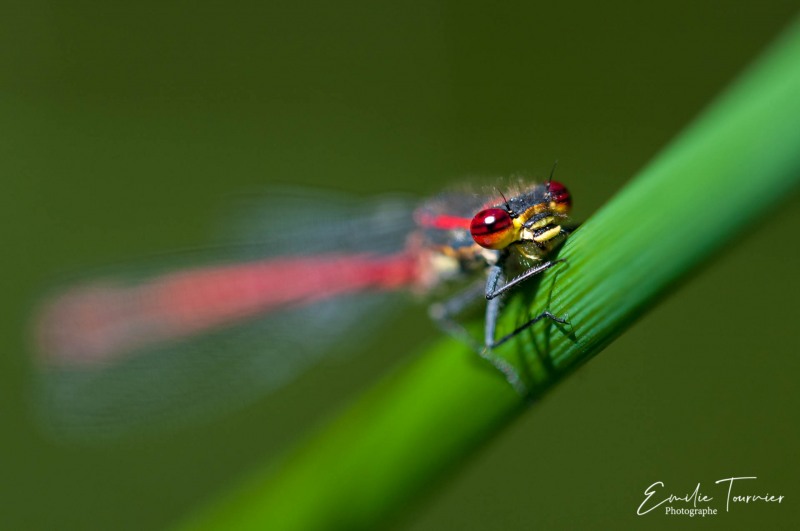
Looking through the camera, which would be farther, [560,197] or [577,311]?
[560,197]

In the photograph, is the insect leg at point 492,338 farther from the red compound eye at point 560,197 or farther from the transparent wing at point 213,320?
the transparent wing at point 213,320

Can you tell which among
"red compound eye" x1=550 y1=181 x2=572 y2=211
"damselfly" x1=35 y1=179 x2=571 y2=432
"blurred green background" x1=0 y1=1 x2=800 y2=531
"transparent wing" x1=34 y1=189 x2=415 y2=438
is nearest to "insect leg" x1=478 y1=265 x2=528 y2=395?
"red compound eye" x1=550 y1=181 x2=572 y2=211

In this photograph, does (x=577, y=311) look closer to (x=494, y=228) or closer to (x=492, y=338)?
(x=492, y=338)

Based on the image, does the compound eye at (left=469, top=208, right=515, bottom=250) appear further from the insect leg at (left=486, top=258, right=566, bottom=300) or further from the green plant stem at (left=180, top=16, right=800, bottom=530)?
the green plant stem at (left=180, top=16, right=800, bottom=530)

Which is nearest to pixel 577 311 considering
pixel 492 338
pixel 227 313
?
pixel 492 338

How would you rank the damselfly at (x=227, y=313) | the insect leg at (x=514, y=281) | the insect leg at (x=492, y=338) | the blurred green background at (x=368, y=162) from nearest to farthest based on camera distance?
the insect leg at (x=492, y=338)
the insect leg at (x=514, y=281)
the damselfly at (x=227, y=313)
the blurred green background at (x=368, y=162)

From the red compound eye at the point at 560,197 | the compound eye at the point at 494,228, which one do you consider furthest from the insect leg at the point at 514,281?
the red compound eye at the point at 560,197

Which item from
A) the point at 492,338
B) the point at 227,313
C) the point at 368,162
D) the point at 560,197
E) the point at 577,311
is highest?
the point at 368,162
